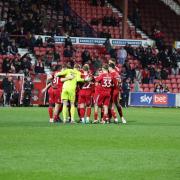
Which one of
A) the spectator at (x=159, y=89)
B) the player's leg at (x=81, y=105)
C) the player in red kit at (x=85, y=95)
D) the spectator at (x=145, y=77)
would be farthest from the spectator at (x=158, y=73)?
the player's leg at (x=81, y=105)

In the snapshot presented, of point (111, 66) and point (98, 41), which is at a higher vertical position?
point (98, 41)

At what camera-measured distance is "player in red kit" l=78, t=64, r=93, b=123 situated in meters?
25.0

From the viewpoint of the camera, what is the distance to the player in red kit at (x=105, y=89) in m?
24.4

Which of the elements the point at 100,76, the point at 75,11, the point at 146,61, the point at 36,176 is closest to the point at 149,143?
the point at 36,176

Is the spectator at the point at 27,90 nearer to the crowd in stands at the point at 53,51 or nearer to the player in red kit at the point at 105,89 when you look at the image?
the crowd in stands at the point at 53,51

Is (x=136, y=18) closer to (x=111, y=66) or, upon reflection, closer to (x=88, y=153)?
(x=111, y=66)

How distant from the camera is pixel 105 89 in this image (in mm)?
24688

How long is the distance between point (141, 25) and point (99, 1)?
3382 millimetres

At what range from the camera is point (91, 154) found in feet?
46.9

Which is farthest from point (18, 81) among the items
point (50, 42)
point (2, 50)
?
point (50, 42)

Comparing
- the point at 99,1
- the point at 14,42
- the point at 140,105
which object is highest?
the point at 99,1

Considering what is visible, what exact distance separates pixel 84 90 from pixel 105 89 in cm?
98

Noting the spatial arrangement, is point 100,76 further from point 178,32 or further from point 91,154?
point 178,32

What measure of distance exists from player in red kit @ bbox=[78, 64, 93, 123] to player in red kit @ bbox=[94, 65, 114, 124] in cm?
54
